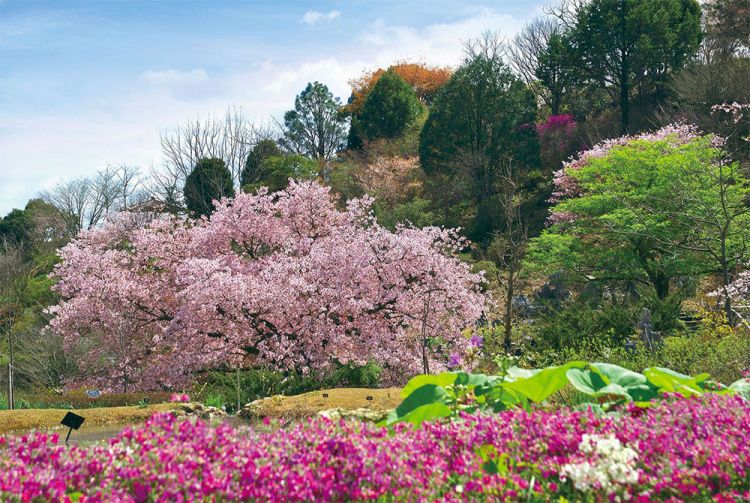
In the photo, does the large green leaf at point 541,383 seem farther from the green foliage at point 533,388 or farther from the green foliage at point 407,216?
the green foliage at point 407,216

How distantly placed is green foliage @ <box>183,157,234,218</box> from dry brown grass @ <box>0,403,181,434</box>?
1987cm

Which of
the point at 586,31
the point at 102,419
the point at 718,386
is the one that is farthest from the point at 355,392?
the point at 586,31

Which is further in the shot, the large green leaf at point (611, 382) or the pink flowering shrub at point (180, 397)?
the pink flowering shrub at point (180, 397)

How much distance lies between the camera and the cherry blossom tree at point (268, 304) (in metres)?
10.8

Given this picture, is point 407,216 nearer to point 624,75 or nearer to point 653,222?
point 653,222

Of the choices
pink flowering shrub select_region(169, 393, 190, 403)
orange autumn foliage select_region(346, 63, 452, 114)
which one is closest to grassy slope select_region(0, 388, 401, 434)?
pink flowering shrub select_region(169, 393, 190, 403)

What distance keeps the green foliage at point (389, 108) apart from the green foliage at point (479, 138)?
7.41m

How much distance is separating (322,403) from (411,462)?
5.62 metres

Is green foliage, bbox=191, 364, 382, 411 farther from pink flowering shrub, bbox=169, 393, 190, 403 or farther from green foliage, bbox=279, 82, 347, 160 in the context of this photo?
green foliage, bbox=279, 82, 347, 160

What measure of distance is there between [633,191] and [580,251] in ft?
6.92

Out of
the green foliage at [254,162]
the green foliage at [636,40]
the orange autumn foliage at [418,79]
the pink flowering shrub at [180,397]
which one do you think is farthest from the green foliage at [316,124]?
the pink flowering shrub at [180,397]

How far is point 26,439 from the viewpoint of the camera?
311 cm

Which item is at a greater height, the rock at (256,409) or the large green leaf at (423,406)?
the large green leaf at (423,406)

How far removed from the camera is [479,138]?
1062 inches
